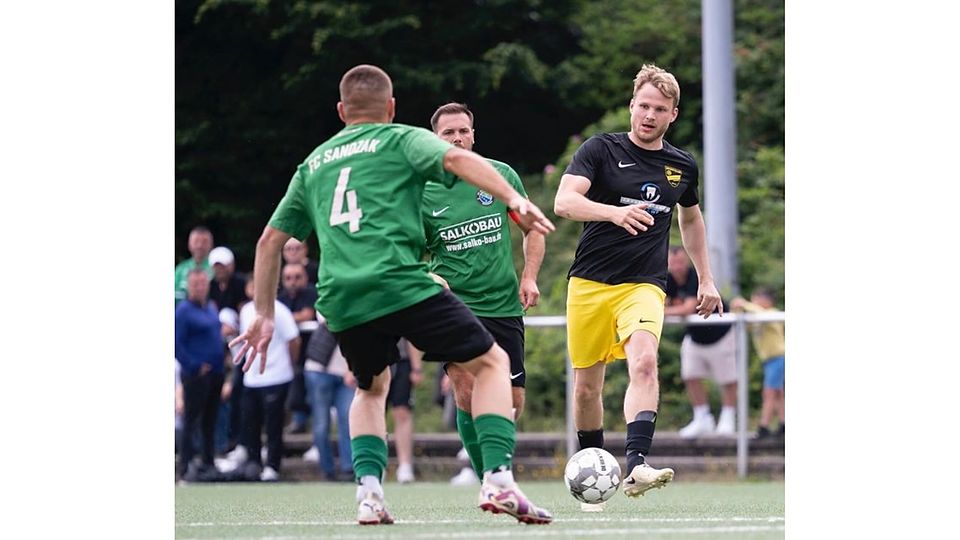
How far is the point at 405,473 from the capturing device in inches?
593

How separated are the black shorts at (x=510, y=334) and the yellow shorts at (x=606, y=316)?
1.05 ft

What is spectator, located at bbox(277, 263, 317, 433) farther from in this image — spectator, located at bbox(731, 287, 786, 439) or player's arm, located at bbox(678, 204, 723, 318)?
player's arm, located at bbox(678, 204, 723, 318)

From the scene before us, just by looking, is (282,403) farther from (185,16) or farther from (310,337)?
(185,16)

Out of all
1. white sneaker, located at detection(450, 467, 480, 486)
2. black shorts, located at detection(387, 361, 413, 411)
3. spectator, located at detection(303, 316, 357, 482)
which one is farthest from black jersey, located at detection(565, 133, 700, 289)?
spectator, located at detection(303, 316, 357, 482)

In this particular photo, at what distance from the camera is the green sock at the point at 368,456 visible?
7.53 metres

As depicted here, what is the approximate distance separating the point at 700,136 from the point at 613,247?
13.6 m

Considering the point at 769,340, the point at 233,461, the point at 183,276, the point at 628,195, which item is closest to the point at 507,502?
the point at 628,195

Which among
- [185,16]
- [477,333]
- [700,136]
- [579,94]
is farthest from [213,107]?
[477,333]

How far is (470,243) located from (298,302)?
7.13 m

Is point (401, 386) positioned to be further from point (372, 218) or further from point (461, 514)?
point (372, 218)

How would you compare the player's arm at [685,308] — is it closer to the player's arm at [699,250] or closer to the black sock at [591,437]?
the player's arm at [699,250]

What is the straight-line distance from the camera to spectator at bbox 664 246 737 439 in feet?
49.7

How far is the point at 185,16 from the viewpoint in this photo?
70.6 feet

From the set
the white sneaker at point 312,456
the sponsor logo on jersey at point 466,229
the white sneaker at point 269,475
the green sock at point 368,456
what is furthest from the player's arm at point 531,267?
the white sneaker at point 312,456
